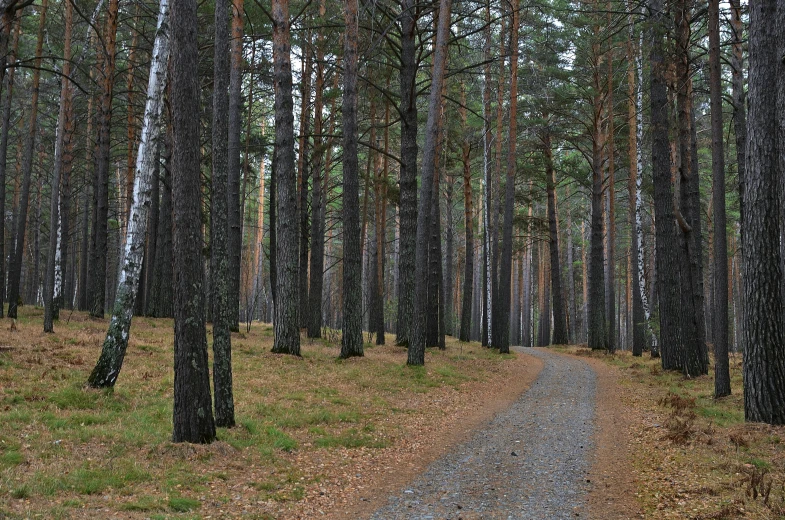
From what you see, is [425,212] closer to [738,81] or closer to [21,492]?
[738,81]

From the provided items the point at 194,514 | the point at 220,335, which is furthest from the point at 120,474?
the point at 220,335

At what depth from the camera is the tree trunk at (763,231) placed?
8820mm

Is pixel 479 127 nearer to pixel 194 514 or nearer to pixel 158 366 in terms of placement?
pixel 158 366

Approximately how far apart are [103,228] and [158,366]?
28.8ft

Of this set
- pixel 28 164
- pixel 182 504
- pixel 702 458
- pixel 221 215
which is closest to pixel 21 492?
pixel 182 504

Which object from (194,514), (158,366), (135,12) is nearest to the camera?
(194,514)

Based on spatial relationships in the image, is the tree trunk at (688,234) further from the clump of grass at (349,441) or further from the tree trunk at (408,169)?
the clump of grass at (349,441)

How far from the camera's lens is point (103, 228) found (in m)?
18.8

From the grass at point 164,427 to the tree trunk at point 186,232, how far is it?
54cm

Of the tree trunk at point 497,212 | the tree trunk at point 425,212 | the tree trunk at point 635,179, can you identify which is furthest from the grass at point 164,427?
the tree trunk at point 635,179

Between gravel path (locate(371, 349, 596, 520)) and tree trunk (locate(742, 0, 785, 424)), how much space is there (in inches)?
111

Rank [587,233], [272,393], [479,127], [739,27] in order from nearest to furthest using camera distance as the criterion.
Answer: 1. [272,393]
2. [739,27]
3. [479,127]
4. [587,233]

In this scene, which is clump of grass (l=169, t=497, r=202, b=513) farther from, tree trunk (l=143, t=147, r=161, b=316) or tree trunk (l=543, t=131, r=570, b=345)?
tree trunk (l=543, t=131, r=570, b=345)

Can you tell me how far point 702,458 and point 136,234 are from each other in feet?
30.7
